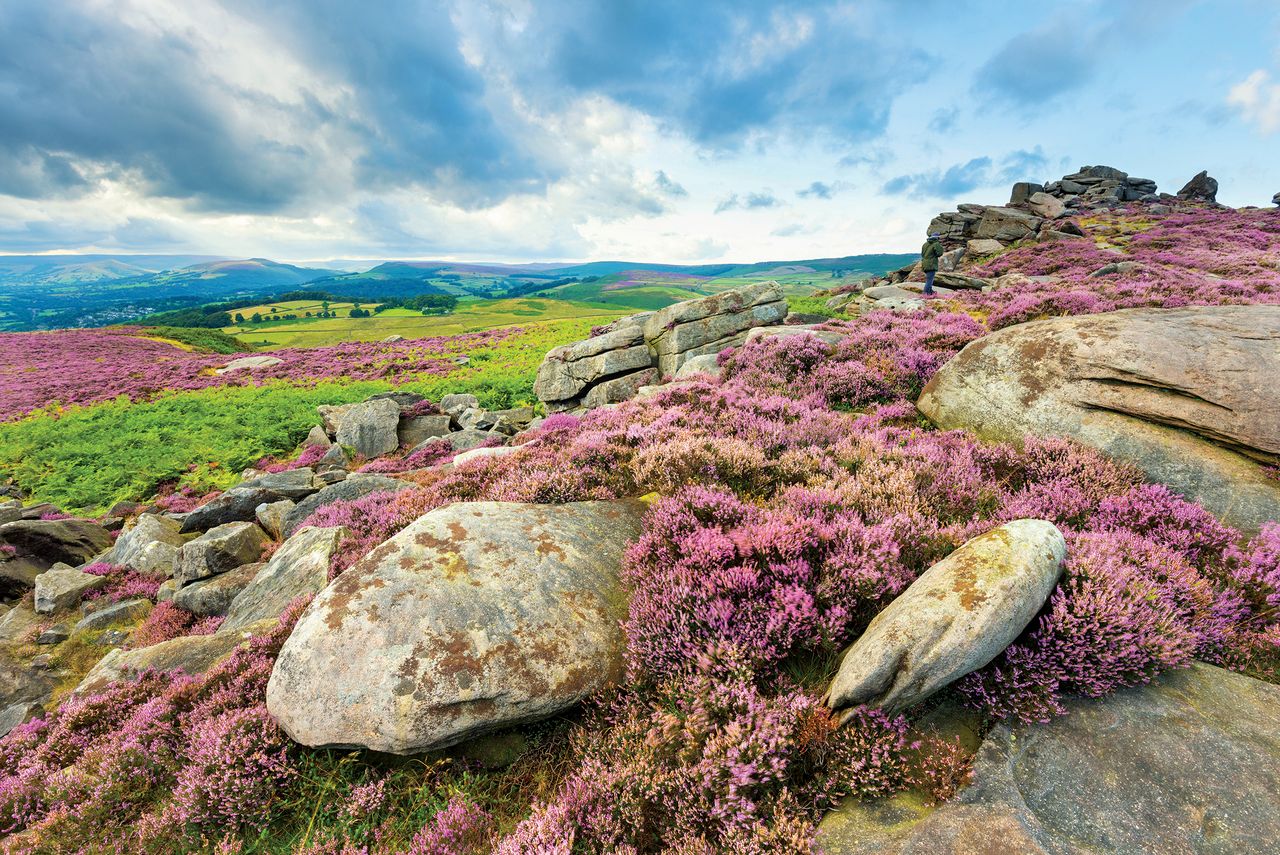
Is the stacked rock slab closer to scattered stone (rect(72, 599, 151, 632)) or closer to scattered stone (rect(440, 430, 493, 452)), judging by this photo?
scattered stone (rect(440, 430, 493, 452))

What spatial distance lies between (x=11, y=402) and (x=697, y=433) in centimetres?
5791

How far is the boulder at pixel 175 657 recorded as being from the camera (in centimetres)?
655

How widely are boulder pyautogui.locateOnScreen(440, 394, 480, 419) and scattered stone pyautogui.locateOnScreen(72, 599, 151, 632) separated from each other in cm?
1509

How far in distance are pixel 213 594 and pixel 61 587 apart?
15.4 ft

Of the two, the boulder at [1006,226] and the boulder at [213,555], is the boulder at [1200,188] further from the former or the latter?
the boulder at [213,555]

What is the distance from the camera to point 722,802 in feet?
11.4

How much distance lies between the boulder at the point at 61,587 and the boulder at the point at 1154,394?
18614 mm

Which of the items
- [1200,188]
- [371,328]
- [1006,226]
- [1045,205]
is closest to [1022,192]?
[1045,205]

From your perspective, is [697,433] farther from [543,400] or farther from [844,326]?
[543,400]

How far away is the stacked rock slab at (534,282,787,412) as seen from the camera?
21078mm

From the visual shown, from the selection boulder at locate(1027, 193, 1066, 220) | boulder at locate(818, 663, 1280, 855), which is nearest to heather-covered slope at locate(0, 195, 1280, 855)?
boulder at locate(818, 663, 1280, 855)

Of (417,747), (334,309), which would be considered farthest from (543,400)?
(334,309)

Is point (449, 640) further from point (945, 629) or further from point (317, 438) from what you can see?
point (317, 438)

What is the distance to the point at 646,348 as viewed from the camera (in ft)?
73.0
